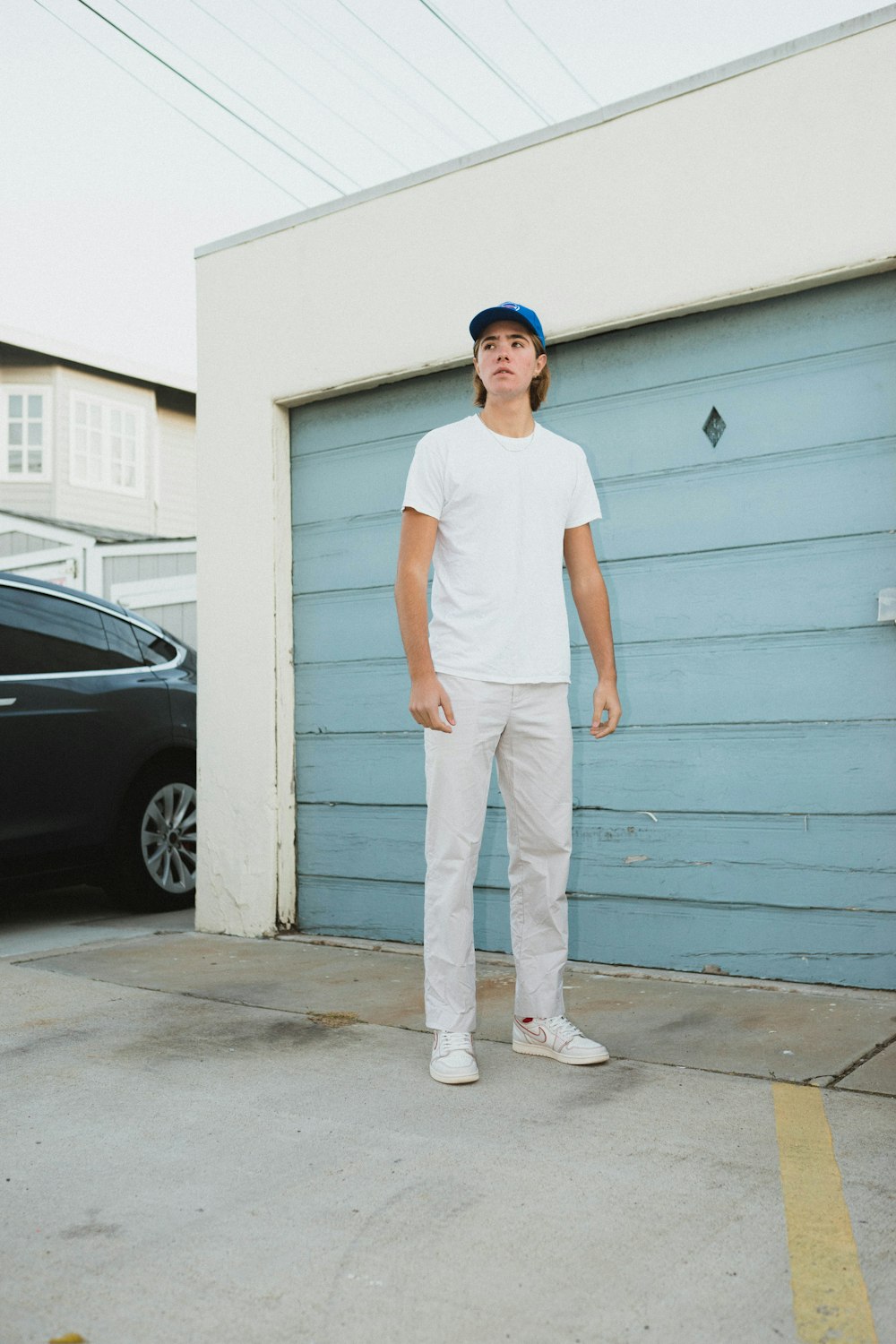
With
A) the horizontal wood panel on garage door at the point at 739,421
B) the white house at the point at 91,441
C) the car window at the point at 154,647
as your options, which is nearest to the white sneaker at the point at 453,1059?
the horizontal wood panel on garage door at the point at 739,421

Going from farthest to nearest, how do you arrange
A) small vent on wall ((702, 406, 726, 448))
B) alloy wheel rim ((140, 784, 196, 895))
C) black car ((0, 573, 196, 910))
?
alloy wheel rim ((140, 784, 196, 895)) → black car ((0, 573, 196, 910)) → small vent on wall ((702, 406, 726, 448))

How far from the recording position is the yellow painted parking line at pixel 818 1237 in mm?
1827

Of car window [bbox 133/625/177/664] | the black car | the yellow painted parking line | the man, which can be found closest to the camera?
the yellow painted parking line

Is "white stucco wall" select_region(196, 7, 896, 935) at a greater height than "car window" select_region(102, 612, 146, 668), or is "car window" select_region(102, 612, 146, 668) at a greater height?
"white stucco wall" select_region(196, 7, 896, 935)

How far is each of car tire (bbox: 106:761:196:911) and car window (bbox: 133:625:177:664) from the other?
0.55 m

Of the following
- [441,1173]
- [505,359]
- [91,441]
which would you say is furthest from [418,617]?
[91,441]

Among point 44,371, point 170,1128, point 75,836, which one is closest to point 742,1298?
point 170,1128

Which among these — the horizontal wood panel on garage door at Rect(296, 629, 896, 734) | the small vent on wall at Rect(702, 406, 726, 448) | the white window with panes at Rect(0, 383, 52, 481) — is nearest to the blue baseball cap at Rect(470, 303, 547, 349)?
the small vent on wall at Rect(702, 406, 726, 448)

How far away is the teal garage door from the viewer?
3.99 metres

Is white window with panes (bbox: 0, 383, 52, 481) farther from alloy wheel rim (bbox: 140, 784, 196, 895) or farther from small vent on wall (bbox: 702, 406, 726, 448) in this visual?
small vent on wall (bbox: 702, 406, 726, 448)

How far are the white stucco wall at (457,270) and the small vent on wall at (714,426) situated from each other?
1.24 feet

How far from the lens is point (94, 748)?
18.9 feet

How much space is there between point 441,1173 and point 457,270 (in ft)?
11.5

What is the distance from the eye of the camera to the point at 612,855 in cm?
447
